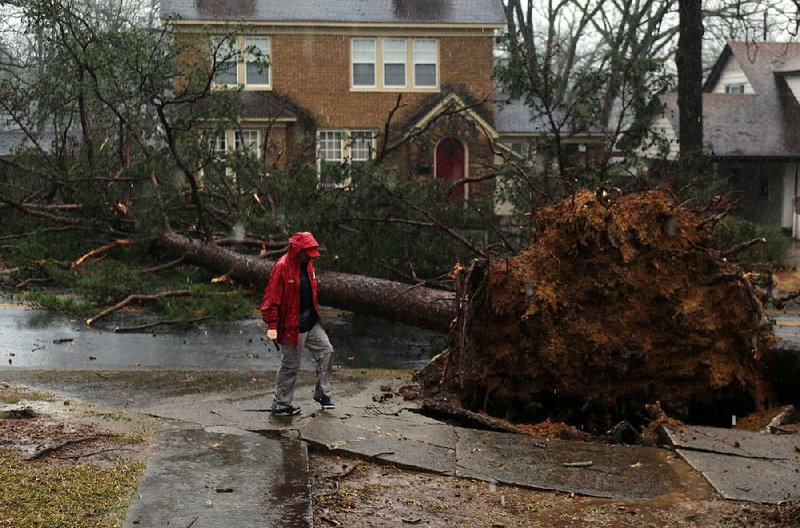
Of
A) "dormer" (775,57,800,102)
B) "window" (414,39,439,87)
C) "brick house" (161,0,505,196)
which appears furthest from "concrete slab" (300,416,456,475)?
"dormer" (775,57,800,102)

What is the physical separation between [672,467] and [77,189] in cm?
1088

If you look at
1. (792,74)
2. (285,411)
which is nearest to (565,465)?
(285,411)

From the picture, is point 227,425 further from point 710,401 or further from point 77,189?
point 77,189

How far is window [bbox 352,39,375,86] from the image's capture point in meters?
32.2

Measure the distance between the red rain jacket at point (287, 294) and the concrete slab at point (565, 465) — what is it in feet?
5.31

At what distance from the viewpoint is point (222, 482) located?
6156 millimetres

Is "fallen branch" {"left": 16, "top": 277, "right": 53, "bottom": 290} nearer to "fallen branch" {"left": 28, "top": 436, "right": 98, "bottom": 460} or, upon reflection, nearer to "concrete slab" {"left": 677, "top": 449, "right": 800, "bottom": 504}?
"fallen branch" {"left": 28, "top": 436, "right": 98, "bottom": 460}

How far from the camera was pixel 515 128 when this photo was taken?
1275 inches

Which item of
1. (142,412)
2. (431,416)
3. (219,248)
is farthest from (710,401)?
(219,248)

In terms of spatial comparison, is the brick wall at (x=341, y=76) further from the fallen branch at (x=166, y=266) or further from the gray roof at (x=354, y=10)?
the fallen branch at (x=166, y=266)

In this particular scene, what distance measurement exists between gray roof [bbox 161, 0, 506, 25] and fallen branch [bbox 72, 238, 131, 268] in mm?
17446

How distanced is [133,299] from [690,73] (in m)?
13.8

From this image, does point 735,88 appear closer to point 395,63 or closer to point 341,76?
point 395,63

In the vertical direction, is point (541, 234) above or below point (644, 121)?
below
